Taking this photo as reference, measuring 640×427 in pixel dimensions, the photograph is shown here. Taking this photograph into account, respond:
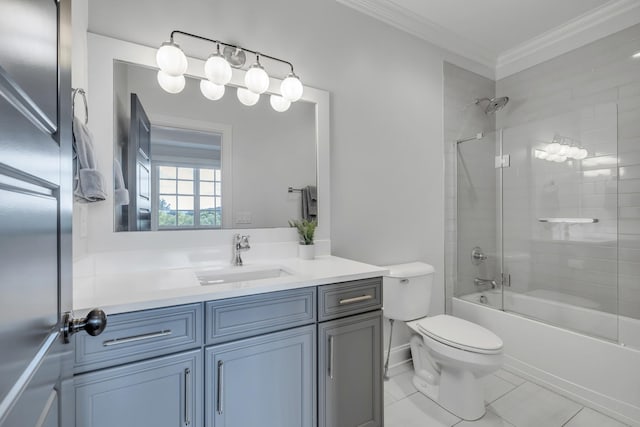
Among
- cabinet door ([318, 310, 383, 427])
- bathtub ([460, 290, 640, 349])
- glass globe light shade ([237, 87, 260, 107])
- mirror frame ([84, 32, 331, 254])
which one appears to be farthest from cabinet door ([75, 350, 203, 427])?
bathtub ([460, 290, 640, 349])

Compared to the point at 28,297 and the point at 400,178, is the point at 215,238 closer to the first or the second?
the point at 28,297

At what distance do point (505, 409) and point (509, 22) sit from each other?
273 cm

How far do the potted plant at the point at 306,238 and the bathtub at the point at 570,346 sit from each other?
152 cm

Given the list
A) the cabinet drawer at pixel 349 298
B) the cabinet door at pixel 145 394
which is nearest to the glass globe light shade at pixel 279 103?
the cabinet drawer at pixel 349 298

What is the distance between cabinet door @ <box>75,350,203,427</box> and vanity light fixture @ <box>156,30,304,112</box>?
1.22 metres

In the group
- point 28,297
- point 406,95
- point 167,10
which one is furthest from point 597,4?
point 28,297

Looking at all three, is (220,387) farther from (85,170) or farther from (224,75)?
(224,75)

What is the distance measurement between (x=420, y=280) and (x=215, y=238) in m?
1.37

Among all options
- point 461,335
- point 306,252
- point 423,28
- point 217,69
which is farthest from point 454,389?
point 423,28

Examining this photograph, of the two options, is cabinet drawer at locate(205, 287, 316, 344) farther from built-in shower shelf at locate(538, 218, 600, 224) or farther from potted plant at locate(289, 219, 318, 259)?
built-in shower shelf at locate(538, 218, 600, 224)

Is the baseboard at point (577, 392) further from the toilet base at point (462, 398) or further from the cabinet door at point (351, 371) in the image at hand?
the cabinet door at point (351, 371)

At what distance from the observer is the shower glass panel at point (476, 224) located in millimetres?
2586

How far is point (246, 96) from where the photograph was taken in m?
1.67

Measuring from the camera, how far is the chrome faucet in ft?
5.21
